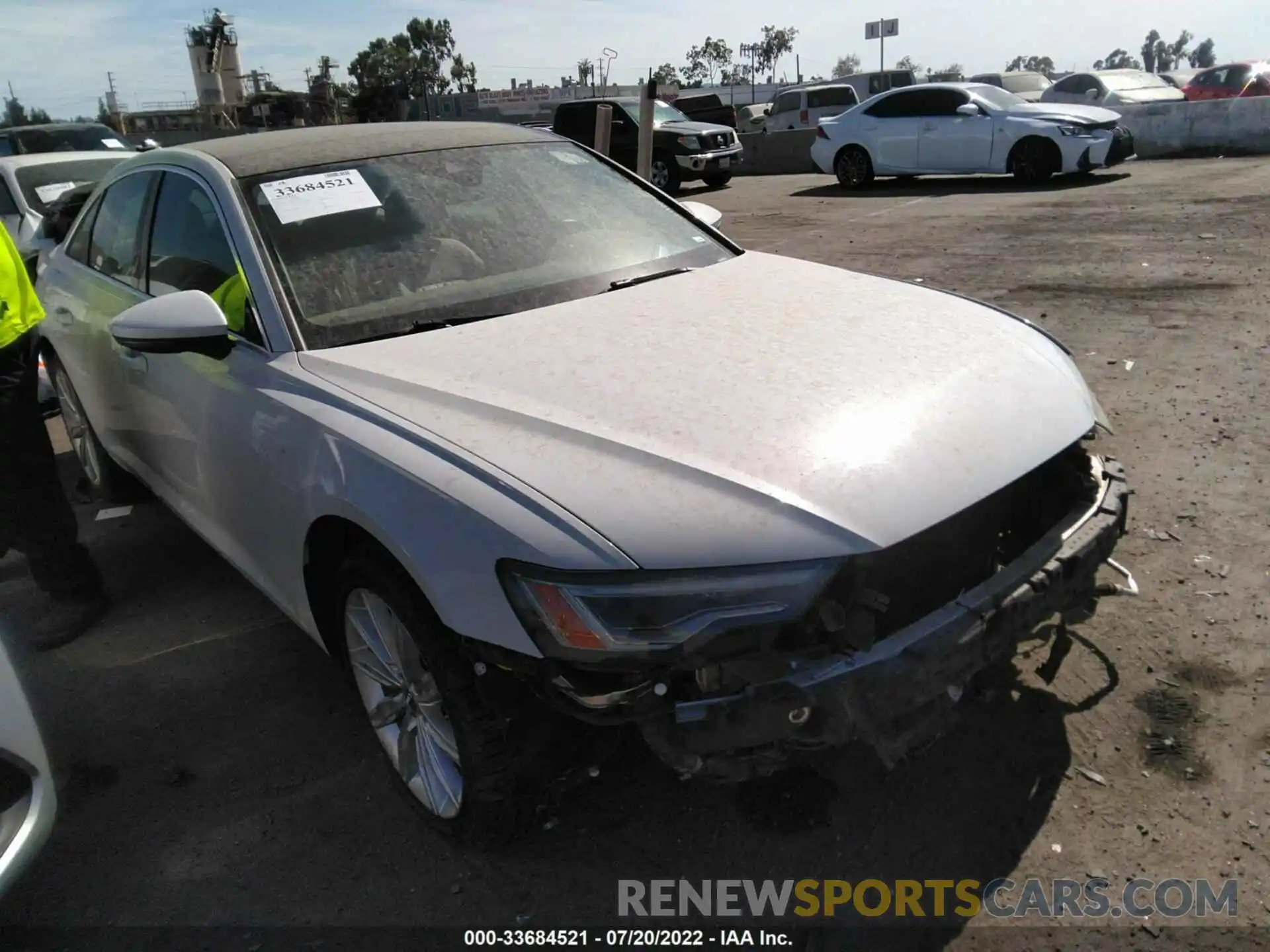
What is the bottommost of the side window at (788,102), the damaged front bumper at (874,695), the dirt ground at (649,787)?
the dirt ground at (649,787)

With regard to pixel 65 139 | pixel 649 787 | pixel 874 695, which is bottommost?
pixel 649 787

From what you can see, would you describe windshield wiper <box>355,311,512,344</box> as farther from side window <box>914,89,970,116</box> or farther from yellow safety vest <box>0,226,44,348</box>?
side window <box>914,89,970,116</box>

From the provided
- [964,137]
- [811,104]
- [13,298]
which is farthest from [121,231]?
[811,104]

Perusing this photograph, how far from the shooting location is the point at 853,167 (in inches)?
610

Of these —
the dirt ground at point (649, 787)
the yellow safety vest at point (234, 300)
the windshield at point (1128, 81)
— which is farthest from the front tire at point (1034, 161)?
the yellow safety vest at point (234, 300)

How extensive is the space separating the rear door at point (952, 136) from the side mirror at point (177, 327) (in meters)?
13.6

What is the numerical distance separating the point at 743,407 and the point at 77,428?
160 inches

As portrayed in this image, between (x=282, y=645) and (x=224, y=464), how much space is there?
87 centimetres

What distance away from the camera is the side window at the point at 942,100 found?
556 inches

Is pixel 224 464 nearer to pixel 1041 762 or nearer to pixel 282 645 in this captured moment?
pixel 282 645

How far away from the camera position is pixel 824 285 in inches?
124

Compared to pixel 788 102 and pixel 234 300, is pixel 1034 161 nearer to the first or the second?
pixel 788 102

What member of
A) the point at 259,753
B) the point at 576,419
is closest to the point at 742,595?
the point at 576,419

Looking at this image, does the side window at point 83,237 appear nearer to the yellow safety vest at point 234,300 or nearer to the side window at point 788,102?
the yellow safety vest at point 234,300
